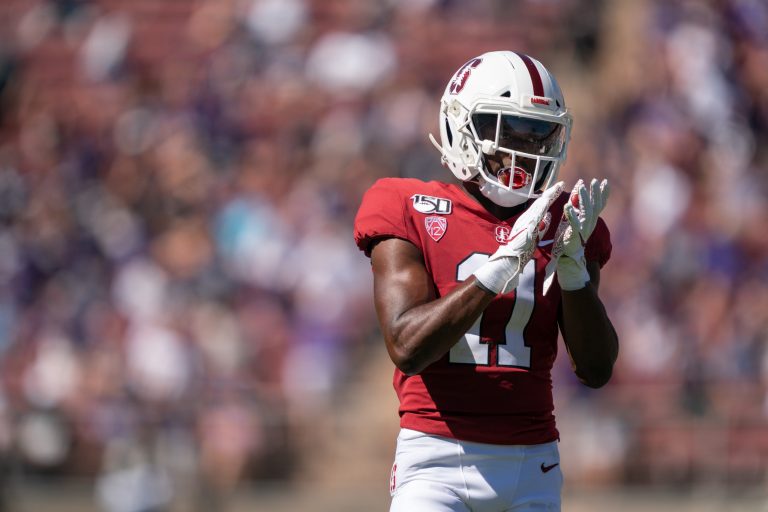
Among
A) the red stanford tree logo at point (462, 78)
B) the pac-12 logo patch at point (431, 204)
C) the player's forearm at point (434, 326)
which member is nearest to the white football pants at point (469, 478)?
the player's forearm at point (434, 326)

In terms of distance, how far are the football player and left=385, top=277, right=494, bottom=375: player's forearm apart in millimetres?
19

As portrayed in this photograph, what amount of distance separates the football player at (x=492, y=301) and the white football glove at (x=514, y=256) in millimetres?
121

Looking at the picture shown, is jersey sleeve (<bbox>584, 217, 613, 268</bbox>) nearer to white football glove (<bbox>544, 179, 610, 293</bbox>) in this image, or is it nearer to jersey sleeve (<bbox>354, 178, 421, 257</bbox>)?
white football glove (<bbox>544, 179, 610, 293</bbox>)

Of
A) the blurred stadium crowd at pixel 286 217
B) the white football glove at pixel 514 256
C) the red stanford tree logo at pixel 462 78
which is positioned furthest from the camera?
the blurred stadium crowd at pixel 286 217

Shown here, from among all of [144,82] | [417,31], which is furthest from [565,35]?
[144,82]

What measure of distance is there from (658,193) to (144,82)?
5157mm

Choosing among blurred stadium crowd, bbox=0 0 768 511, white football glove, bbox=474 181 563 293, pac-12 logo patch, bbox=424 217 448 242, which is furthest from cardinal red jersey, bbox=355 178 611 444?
blurred stadium crowd, bbox=0 0 768 511

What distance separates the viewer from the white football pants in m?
3.39

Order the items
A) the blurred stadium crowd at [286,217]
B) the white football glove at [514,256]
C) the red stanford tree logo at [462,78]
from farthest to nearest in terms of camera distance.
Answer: the blurred stadium crowd at [286,217] → the red stanford tree logo at [462,78] → the white football glove at [514,256]

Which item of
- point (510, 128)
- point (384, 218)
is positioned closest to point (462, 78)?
point (510, 128)

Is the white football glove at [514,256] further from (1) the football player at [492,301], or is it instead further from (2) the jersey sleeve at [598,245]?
(2) the jersey sleeve at [598,245]

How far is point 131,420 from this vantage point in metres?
8.88

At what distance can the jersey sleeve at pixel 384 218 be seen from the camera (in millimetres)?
3449

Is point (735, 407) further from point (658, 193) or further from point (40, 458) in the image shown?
point (40, 458)
